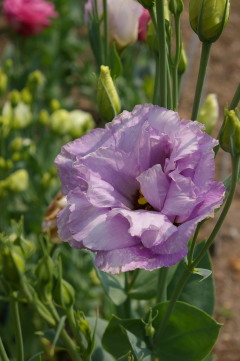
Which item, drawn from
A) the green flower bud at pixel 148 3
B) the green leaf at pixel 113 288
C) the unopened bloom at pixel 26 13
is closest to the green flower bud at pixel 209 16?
the green flower bud at pixel 148 3

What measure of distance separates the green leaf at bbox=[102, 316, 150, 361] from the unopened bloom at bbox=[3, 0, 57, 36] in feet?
4.81

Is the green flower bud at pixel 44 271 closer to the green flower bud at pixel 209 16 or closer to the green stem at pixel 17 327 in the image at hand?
the green stem at pixel 17 327

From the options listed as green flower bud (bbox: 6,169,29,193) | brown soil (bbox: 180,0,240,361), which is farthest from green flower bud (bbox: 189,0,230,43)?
brown soil (bbox: 180,0,240,361)

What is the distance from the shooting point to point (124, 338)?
0.95 metres

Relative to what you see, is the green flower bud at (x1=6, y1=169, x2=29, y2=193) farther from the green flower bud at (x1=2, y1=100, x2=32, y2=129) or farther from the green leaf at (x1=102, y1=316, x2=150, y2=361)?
the green leaf at (x1=102, y1=316, x2=150, y2=361)

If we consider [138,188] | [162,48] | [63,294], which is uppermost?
[162,48]

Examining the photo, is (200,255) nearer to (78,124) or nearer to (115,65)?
(115,65)

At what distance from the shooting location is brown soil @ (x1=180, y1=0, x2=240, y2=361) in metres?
1.94

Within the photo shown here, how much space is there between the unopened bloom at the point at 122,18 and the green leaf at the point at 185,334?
0.41 metres

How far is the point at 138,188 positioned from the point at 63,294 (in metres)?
0.15

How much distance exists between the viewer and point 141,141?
29.0 inches

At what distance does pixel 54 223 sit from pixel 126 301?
0.16 m

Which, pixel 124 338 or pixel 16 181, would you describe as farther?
pixel 16 181

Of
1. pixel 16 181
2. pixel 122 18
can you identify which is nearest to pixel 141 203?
pixel 122 18
